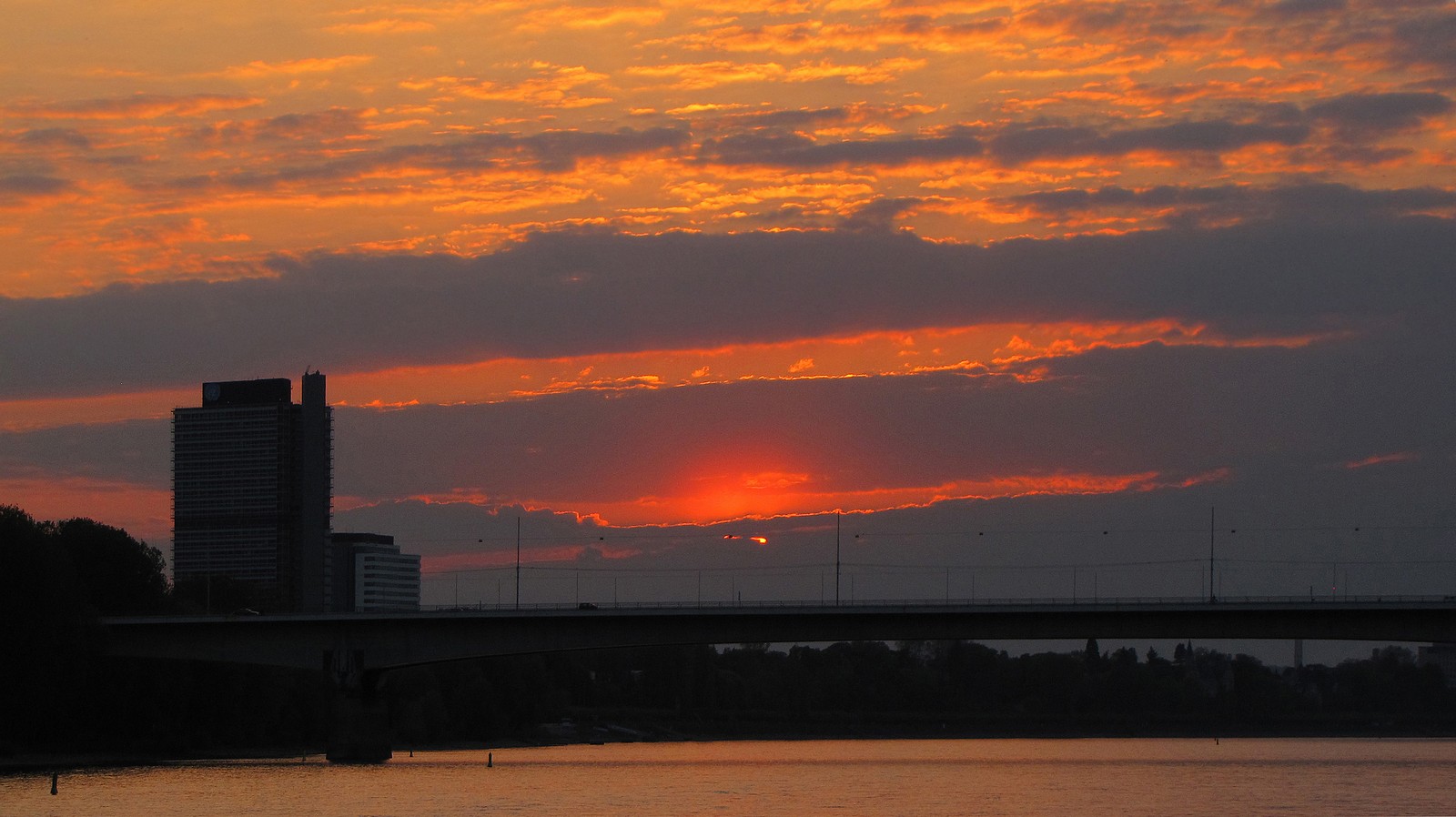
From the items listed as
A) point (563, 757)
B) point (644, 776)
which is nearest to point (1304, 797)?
point (644, 776)

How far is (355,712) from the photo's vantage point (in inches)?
5084

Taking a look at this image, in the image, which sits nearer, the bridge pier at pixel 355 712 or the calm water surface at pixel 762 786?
the calm water surface at pixel 762 786

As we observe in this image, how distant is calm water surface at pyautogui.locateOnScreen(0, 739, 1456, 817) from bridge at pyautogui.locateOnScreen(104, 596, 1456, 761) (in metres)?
7.33

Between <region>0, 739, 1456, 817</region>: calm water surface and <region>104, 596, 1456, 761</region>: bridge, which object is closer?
<region>0, 739, 1456, 817</region>: calm water surface

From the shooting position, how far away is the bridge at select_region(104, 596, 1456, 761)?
383 ft

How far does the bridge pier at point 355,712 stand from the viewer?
128 m

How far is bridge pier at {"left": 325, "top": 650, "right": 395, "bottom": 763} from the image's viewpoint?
128 m

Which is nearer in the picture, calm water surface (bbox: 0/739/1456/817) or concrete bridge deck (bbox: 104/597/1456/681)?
calm water surface (bbox: 0/739/1456/817)

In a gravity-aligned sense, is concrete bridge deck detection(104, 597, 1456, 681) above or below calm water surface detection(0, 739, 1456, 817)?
above

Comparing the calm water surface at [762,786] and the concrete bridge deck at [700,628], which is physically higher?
the concrete bridge deck at [700,628]

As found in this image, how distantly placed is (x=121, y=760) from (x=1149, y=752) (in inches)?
3661

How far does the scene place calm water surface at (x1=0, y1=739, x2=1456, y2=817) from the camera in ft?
291

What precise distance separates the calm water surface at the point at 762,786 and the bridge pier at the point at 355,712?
7.50 ft

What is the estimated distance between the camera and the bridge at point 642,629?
11688cm
